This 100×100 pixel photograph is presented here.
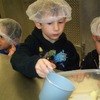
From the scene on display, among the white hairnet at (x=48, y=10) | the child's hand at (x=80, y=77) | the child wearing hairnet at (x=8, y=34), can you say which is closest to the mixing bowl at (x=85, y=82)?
the child's hand at (x=80, y=77)

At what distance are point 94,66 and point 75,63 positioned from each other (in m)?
0.11

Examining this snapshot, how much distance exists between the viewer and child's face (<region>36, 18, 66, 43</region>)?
1010 mm

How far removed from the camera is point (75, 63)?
1.16m

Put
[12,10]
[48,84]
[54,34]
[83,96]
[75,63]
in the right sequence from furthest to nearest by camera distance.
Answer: [12,10] < [75,63] < [54,34] < [83,96] < [48,84]

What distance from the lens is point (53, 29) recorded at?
101cm

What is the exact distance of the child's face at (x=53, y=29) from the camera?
1.01 m

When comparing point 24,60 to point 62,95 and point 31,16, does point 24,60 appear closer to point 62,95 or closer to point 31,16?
point 62,95

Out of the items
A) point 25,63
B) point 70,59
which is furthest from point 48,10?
point 25,63

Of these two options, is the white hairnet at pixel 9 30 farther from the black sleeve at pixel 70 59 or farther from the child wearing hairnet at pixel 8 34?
the black sleeve at pixel 70 59

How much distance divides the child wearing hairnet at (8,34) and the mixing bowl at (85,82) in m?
0.73

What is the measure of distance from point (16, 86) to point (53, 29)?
15.5 inches

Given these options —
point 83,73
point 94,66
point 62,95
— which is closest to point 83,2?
point 94,66

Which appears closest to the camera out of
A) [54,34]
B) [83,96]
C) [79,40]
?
[83,96]

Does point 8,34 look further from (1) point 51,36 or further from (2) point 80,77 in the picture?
(2) point 80,77
